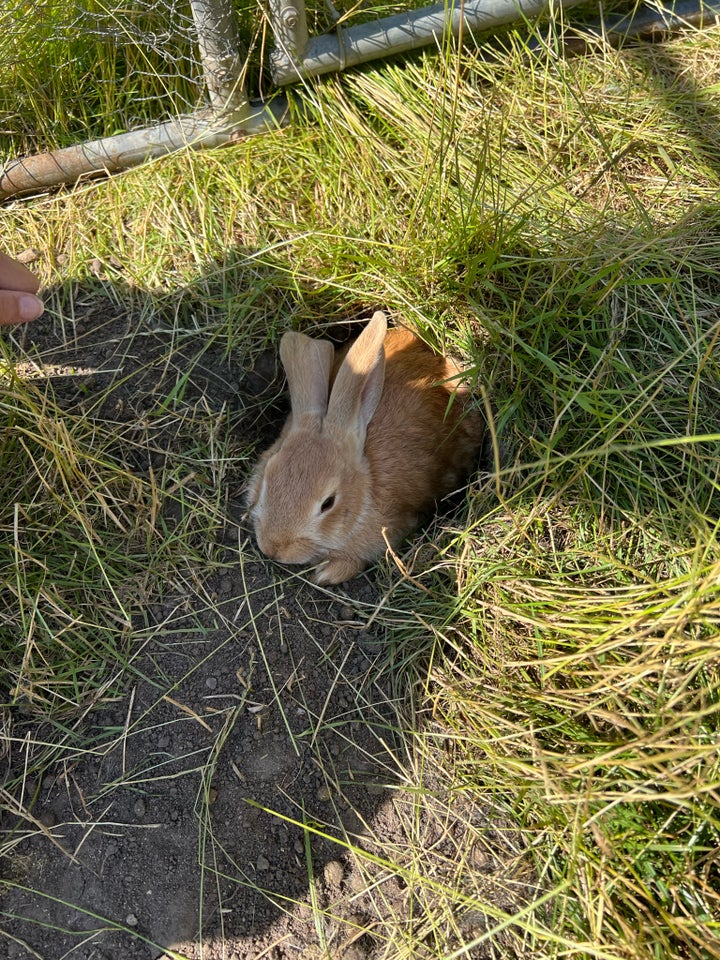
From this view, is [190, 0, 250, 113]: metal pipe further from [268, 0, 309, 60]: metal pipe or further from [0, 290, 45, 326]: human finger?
[0, 290, 45, 326]: human finger

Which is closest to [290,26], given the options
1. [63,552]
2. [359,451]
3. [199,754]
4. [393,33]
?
[393,33]

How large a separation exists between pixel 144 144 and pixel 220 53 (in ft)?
1.98

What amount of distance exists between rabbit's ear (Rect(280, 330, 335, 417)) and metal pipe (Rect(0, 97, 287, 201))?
3.93 feet

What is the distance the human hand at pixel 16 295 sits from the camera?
105 inches

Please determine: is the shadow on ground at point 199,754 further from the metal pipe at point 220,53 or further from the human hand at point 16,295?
the metal pipe at point 220,53

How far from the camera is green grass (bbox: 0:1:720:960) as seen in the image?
7.84 ft

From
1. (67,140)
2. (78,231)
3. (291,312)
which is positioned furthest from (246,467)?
(67,140)

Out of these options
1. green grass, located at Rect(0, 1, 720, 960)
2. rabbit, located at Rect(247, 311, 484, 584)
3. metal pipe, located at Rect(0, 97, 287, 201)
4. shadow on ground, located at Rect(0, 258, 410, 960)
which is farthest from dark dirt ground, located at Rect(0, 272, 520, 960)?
metal pipe, located at Rect(0, 97, 287, 201)

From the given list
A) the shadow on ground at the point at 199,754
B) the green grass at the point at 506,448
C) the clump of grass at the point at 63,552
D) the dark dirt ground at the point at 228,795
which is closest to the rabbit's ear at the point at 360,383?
the green grass at the point at 506,448

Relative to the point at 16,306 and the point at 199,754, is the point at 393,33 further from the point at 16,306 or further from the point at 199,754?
the point at 199,754

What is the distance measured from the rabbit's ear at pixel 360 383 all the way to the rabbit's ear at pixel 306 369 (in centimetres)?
7

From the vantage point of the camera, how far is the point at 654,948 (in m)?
2.20

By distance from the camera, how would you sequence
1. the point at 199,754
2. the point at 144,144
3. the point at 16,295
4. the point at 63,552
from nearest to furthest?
1. the point at 16,295
2. the point at 199,754
3. the point at 63,552
4. the point at 144,144

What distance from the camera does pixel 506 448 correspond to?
316 centimetres
